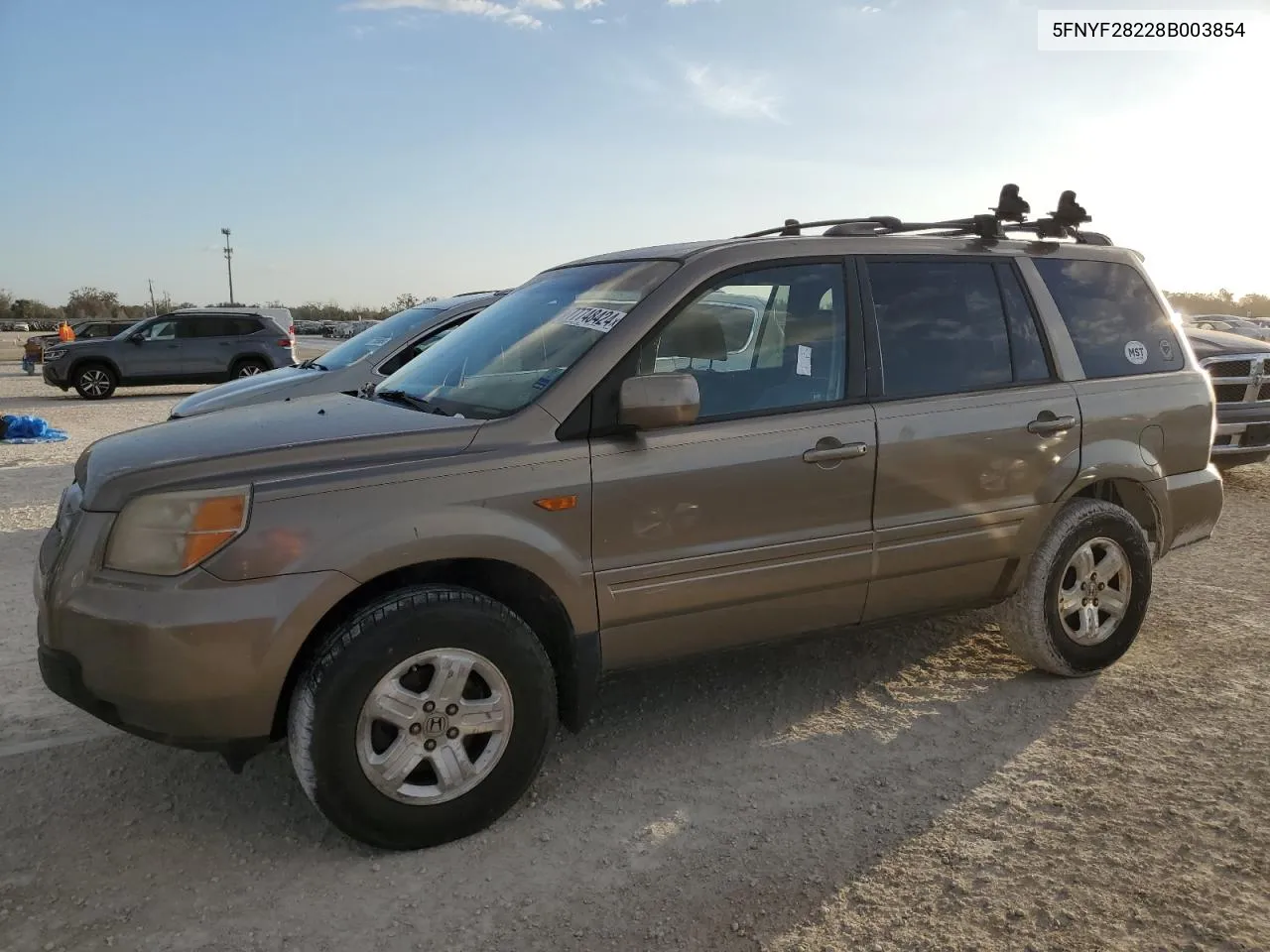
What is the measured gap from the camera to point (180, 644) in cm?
262

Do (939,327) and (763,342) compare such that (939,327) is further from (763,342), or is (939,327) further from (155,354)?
(155,354)

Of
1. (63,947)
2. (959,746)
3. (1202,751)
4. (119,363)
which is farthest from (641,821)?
(119,363)

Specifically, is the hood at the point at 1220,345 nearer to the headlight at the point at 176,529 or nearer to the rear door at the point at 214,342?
the headlight at the point at 176,529

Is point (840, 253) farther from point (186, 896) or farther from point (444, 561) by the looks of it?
point (186, 896)

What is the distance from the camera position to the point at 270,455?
9.38 ft

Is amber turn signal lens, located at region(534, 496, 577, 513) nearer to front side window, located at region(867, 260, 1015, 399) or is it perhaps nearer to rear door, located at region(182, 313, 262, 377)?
front side window, located at region(867, 260, 1015, 399)

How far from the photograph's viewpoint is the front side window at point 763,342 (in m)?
3.42

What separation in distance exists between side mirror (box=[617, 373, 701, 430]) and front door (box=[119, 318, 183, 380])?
Result: 17824mm

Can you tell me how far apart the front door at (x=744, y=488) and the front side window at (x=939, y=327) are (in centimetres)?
20

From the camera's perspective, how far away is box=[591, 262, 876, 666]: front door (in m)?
3.19

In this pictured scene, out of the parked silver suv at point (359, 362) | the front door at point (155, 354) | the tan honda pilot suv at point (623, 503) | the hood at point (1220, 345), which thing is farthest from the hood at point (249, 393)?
the front door at point (155, 354)

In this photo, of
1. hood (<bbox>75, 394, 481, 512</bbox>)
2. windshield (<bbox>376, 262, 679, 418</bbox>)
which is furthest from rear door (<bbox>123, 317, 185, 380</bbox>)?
hood (<bbox>75, 394, 481, 512</bbox>)

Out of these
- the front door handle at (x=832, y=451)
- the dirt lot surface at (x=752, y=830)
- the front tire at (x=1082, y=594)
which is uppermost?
the front door handle at (x=832, y=451)

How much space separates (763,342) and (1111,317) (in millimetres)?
1804
